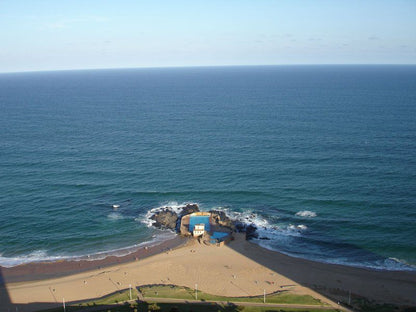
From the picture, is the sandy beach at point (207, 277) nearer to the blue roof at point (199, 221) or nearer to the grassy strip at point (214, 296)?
the grassy strip at point (214, 296)

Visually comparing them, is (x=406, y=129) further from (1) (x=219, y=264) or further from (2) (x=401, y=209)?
(1) (x=219, y=264)

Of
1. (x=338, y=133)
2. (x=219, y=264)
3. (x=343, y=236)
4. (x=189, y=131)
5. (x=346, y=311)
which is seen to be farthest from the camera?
(x=189, y=131)

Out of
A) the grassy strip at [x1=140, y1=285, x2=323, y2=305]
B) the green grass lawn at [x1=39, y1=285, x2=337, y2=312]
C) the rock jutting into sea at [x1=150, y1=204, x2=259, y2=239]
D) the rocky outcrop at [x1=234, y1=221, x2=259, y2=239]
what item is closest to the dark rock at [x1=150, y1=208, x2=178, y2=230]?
the rock jutting into sea at [x1=150, y1=204, x2=259, y2=239]

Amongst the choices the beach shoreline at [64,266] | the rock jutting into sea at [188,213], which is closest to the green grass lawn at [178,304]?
the beach shoreline at [64,266]

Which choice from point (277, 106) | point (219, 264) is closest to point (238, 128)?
point (277, 106)

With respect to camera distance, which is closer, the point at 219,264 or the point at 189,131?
the point at 219,264

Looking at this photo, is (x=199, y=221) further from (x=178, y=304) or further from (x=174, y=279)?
(x=178, y=304)

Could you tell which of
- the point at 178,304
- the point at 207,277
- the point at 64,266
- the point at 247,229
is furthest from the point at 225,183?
the point at 178,304
